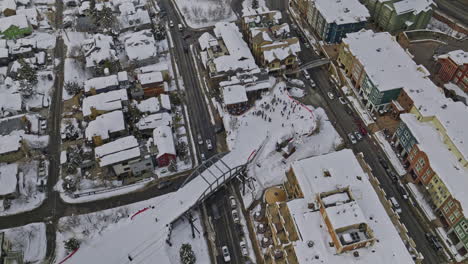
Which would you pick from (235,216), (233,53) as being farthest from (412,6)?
(235,216)

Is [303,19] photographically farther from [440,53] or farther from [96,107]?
[96,107]

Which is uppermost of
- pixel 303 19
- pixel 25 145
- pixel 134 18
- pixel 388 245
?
pixel 134 18

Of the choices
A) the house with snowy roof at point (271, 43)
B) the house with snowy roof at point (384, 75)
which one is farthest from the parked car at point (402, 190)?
the house with snowy roof at point (271, 43)

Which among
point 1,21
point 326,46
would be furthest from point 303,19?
point 1,21

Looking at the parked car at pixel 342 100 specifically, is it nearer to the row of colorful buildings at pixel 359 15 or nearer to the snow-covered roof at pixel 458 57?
the row of colorful buildings at pixel 359 15

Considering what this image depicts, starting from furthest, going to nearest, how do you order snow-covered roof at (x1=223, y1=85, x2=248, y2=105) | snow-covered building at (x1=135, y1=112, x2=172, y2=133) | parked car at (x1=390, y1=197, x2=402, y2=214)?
snow-covered roof at (x1=223, y1=85, x2=248, y2=105), snow-covered building at (x1=135, y1=112, x2=172, y2=133), parked car at (x1=390, y1=197, x2=402, y2=214)

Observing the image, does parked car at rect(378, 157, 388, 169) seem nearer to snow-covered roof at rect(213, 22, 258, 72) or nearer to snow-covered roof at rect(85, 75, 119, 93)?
snow-covered roof at rect(213, 22, 258, 72)

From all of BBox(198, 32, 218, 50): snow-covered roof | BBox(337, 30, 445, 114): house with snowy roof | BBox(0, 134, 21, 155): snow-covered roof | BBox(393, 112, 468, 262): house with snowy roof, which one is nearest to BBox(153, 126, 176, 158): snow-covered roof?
BBox(0, 134, 21, 155): snow-covered roof
